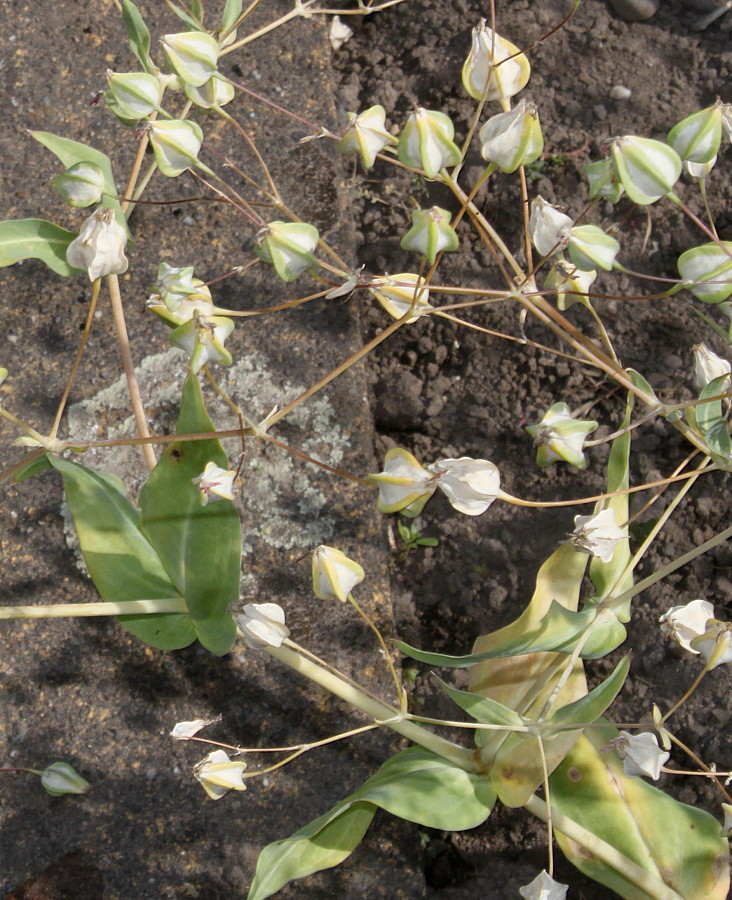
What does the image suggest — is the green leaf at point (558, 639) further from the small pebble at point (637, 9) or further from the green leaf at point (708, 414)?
the small pebble at point (637, 9)

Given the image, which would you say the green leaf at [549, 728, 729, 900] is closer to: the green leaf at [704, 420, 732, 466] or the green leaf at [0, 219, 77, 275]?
the green leaf at [704, 420, 732, 466]

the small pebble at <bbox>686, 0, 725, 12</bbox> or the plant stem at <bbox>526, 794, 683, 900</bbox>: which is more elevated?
the small pebble at <bbox>686, 0, 725, 12</bbox>

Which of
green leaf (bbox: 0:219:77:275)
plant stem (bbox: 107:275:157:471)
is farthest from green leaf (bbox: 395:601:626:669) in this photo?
green leaf (bbox: 0:219:77:275)

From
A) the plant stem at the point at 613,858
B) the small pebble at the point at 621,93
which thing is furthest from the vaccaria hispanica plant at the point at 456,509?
the small pebble at the point at 621,93

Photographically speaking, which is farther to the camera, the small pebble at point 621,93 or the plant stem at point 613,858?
the small pebble at point 621,93

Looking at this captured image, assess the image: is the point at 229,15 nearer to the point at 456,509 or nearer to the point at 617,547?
the point at 456,509
